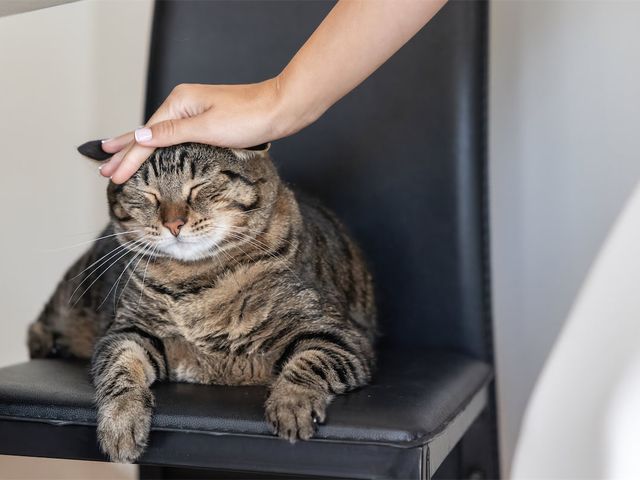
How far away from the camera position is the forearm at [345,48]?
3.20ft

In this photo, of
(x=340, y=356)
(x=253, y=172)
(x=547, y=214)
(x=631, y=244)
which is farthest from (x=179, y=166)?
(x=547, y=214)

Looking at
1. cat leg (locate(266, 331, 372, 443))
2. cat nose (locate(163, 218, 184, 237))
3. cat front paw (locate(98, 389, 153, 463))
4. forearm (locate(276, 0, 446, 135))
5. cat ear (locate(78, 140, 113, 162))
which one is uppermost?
forearm (locate(276, 0, 446, 135))

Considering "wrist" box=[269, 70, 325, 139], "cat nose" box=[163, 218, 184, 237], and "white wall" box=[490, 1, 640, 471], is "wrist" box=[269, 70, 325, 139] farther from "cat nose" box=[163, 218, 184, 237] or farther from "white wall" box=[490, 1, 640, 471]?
"white wall" box=[490, 1, 640, 471]

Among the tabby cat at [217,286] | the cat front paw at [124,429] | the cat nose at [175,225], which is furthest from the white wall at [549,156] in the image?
the cat front paw at [124,429]

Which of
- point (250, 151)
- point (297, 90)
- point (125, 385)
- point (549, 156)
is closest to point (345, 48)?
point (297, 90)

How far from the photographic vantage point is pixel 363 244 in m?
1.45

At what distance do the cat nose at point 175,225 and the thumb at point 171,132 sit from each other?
0.31ft

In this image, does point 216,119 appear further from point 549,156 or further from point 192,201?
point 549,156

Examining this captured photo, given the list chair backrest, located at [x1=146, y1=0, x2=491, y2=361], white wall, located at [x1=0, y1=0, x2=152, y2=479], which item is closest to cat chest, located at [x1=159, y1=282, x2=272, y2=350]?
chair backrest, located at [x1=146, y1=0, x2=491, y2=361]

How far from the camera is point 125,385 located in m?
0.99

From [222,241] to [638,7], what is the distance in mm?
918

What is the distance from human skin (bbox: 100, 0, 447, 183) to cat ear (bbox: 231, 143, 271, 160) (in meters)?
0.04

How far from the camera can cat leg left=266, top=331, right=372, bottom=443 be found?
90cm

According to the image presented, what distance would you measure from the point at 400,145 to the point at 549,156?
433 mm
